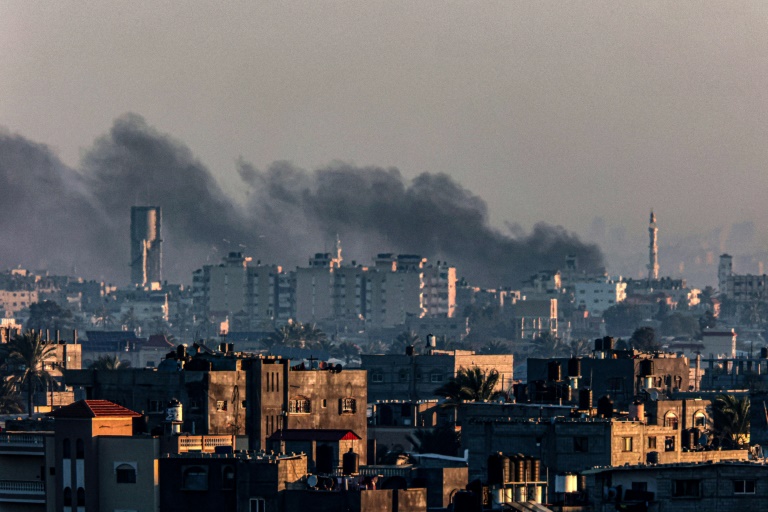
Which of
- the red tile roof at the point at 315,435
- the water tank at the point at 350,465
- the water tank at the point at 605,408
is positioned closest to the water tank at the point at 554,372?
the red tile roof at the point at 315,435

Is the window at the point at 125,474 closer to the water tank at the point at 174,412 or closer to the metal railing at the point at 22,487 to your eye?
the metal railing at the point at 22,487

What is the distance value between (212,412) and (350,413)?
31.5ft

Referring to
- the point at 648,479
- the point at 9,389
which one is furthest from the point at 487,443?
the point at 9,389

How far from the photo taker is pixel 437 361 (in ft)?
582

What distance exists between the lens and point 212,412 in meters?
99.7

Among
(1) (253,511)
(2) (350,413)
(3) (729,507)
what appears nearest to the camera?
(3) (729,507)

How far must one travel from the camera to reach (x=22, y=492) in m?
73.2

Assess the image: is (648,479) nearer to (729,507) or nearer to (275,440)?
(729,507)

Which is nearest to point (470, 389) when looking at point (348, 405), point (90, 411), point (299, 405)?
point (348, 405)

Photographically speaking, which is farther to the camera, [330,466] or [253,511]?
[330,466]

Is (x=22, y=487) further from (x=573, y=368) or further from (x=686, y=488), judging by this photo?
(x=573, y=368)

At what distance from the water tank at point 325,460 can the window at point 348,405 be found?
17.2 meters

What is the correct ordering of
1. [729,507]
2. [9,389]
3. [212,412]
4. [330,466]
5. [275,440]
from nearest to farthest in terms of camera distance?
[729,507]
[330,466]
[275,440]
[212,412]
[9,389]

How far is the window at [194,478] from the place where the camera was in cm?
7012
